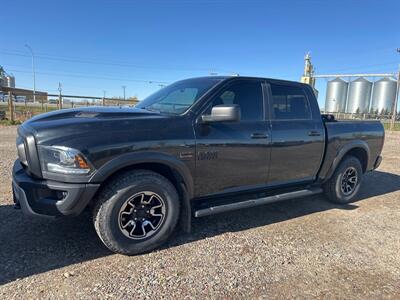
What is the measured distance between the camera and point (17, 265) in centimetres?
292

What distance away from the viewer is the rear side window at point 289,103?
424 cm

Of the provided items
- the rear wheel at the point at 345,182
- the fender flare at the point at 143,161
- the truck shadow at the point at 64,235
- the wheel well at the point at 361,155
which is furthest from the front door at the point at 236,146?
the wheel well at the point at 361,155

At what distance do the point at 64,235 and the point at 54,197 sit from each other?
854 mm

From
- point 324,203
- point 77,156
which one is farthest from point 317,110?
point 77,156

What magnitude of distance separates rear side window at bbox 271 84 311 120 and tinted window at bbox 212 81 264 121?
0.80 ft

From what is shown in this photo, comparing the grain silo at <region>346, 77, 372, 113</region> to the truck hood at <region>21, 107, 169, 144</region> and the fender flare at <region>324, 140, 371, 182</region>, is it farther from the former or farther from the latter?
the truck hood at <region>21, 107, 169, 144</region>

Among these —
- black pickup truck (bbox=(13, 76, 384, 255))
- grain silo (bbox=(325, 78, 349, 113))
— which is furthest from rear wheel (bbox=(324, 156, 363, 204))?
grain silo (bbox=(325, 78, 349, 113))

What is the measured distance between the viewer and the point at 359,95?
40219 mm

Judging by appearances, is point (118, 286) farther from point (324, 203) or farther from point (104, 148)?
point (324, 203)

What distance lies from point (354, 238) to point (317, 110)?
6.23ft

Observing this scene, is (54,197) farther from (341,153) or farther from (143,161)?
(341,153)

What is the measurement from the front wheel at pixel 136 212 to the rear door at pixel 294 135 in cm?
156

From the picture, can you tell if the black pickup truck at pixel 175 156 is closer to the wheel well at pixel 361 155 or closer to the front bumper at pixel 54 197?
the front bumper at pixel 54 197

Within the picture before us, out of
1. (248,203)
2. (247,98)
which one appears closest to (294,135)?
(247,98)
